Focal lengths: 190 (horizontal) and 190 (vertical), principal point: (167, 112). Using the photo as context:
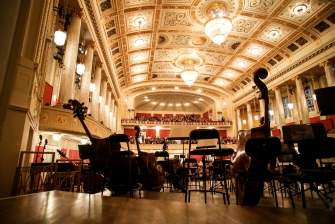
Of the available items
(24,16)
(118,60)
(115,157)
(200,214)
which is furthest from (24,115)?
(118,60)

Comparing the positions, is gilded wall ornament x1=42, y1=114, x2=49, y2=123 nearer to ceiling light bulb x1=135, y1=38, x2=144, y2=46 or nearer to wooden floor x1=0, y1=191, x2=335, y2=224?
wooden floor x1=0, y1=191, x2=335, y2=224

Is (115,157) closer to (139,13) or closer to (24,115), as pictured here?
(24,115)

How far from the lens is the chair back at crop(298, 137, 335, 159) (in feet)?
7.22

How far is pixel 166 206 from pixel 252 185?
Answer: 3.76ft

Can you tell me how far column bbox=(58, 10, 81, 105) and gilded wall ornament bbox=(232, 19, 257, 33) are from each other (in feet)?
29.9

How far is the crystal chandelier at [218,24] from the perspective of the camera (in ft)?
32.5

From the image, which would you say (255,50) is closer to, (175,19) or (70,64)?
(175,19)

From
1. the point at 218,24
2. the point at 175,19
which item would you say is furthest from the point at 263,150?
the point at 175,19

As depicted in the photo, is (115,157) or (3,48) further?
(115,157)

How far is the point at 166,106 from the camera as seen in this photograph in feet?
93.0

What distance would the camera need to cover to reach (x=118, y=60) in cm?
1456

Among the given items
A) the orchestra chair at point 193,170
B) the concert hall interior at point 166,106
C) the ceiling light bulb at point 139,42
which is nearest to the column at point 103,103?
the concert hall interior at point 166,106

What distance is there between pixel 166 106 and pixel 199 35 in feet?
53.1

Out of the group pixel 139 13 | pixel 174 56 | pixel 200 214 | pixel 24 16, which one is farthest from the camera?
pixel 174 56
